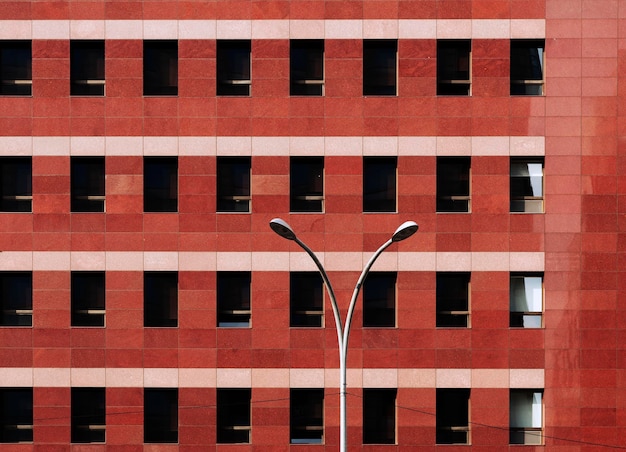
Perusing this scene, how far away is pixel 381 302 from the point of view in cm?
1844

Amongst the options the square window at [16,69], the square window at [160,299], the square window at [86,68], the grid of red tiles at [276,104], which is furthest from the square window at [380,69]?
the square window at [16,69]

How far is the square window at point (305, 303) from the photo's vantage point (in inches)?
725

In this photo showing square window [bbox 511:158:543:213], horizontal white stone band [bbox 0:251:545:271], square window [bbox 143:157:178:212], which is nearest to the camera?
horizontal white stone band [bbox 0:251:545:271]

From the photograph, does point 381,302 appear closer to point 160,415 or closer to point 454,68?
point 160,415

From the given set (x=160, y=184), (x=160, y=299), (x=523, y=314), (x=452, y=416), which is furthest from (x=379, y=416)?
(x=160, y=184)

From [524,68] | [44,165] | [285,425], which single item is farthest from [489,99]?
[44,165]

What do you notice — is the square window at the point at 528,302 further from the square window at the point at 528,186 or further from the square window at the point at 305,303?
the square window at the point at 305,303

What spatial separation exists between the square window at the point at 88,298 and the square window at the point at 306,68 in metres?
7.58

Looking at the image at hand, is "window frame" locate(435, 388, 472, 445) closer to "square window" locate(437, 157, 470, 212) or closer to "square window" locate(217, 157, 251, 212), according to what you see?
"square window" locate(437, 157, 470, 212)

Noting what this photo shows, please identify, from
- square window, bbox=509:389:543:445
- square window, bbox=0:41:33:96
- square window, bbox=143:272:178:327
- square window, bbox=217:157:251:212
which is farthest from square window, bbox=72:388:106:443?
square window, bbox=509:389:543:445

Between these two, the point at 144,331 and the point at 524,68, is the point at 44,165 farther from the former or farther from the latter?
the point at 524,68

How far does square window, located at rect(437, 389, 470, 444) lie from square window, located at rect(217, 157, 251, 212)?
24.5 ft

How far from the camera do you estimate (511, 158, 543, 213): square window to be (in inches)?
728

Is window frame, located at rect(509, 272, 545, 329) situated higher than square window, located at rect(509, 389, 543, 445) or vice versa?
window frame, located at rect(509, 272, 545, 329)
